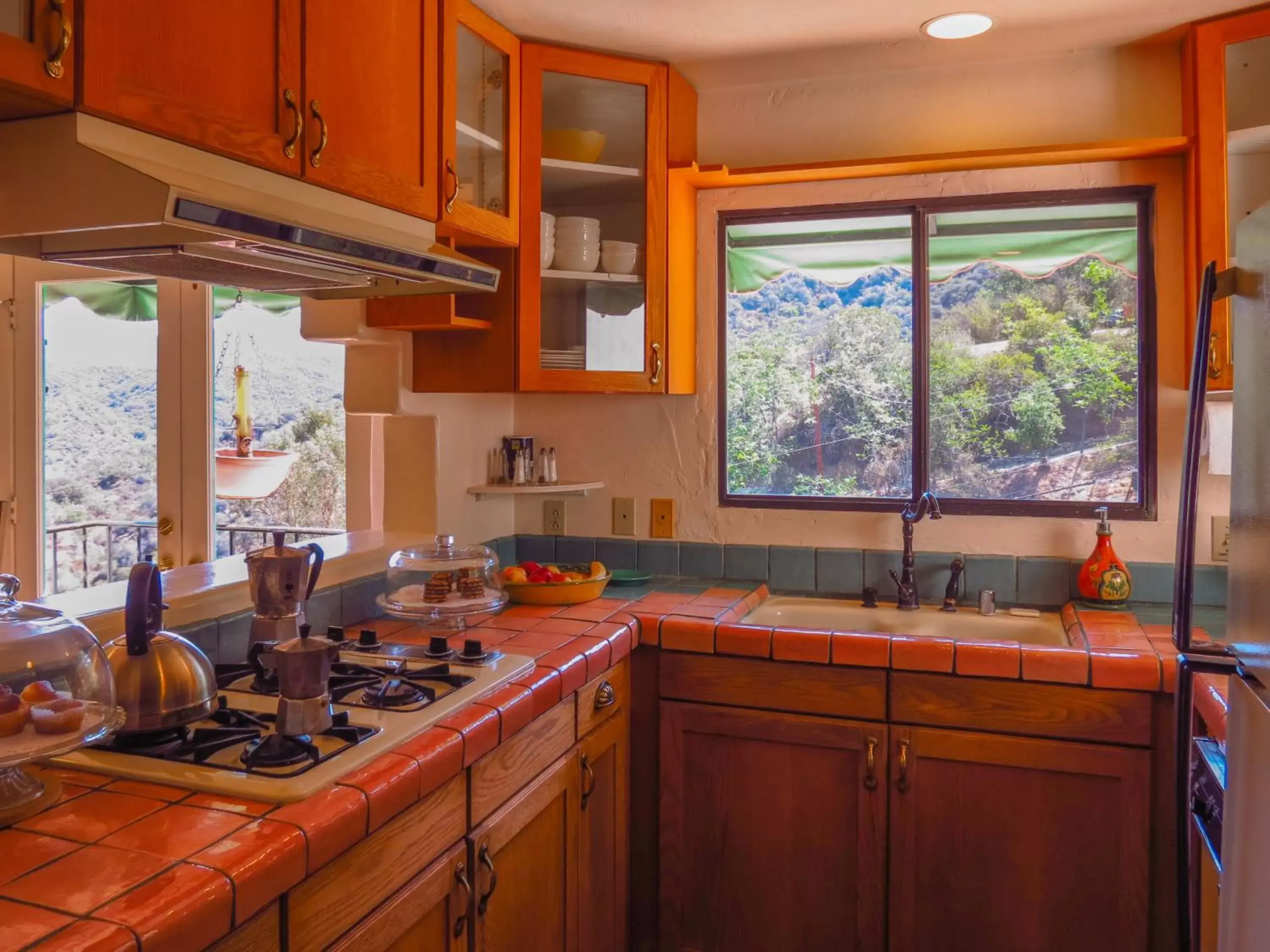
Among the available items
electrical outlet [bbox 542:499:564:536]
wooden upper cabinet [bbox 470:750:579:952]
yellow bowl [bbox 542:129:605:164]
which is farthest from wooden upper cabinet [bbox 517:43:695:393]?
wooden upper cabinet [bbox 470:750:579:952]

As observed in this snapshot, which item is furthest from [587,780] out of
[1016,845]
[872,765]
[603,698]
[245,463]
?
[245,463]

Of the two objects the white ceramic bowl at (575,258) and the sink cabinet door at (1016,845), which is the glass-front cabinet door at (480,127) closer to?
the white ceramic bowl at (575,258)

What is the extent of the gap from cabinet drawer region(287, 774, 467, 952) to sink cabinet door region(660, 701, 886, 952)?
82 centimetres

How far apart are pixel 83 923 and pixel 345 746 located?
455 millimetres

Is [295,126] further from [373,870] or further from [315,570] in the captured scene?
[373,870]

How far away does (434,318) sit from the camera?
2.25 m

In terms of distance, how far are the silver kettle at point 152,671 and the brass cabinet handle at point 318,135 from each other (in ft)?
2.30

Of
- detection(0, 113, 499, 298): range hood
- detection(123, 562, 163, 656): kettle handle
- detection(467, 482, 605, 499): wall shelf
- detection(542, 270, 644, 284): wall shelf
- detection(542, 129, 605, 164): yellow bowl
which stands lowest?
detection(123, 562, 163, 656): kettle handle

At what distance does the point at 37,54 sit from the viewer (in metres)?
1.19

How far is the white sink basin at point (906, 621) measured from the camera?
7.85ft

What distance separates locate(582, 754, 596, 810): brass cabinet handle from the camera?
6.36 ft

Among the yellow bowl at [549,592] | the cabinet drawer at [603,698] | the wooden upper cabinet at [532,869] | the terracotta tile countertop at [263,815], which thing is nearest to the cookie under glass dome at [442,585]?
the terracotta tile countertop at [263,815]

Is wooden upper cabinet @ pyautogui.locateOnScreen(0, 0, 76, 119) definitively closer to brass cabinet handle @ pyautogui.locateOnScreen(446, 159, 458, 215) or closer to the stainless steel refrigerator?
brass cabinet handle @ pyautogui.locateOnScreen(446, 159, 458, 215)

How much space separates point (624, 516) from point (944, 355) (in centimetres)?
97
